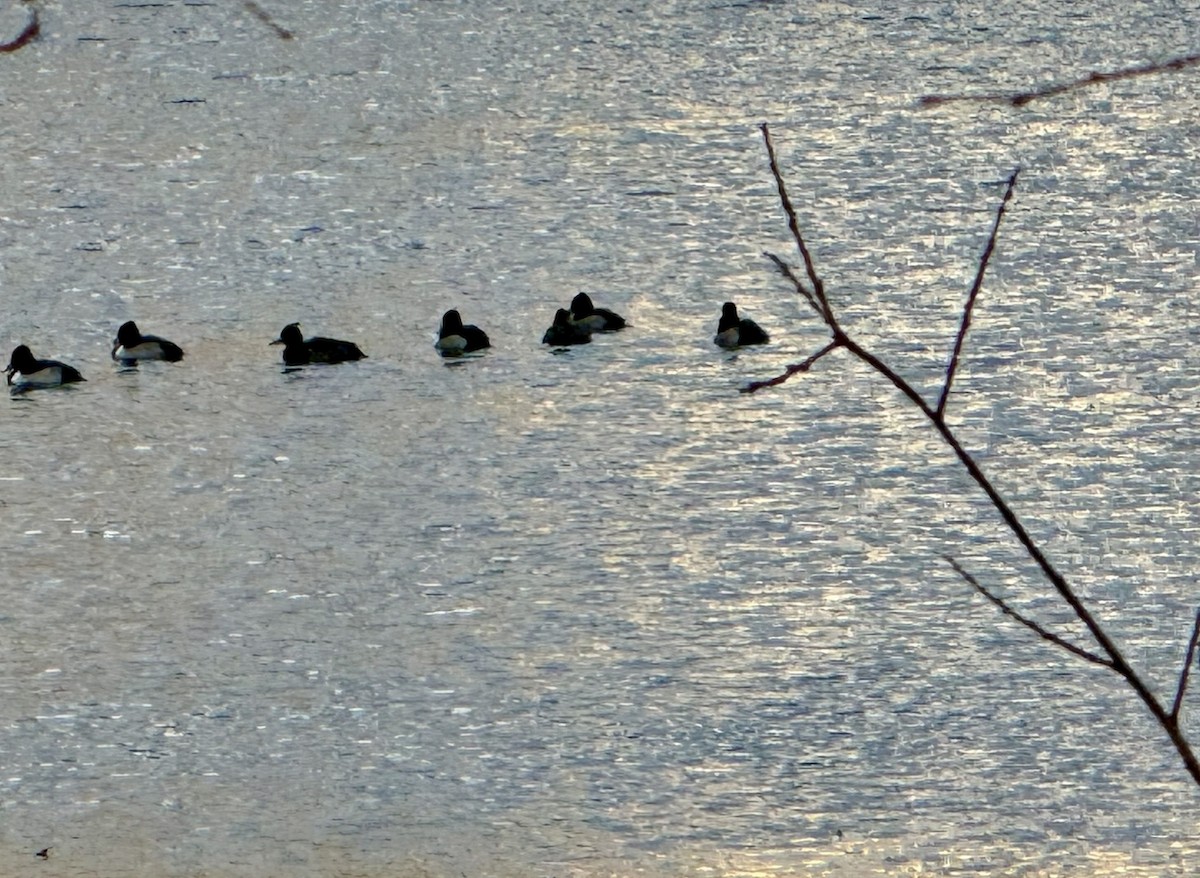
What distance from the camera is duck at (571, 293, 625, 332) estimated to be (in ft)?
16.0

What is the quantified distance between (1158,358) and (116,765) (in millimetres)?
2770

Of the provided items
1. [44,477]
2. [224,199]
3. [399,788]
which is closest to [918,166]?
[224,199]

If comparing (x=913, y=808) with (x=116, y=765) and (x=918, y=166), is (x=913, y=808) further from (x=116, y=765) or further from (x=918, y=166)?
(x=918, y=166)

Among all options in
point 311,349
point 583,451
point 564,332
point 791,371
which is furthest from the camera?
point 564,332

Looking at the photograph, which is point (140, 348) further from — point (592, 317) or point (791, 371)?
point (791, 371)

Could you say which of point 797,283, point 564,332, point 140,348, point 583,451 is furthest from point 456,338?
point 797,283

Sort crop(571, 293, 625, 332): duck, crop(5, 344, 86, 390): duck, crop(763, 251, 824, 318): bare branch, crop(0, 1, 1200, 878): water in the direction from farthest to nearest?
crop(571, 293, 625, 332): duck
crop(5, 344, 86, 390): duck
crop(0, 1, 1200, 878): water
crop(763, 251, 824, 318): bare branch

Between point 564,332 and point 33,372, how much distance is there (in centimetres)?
134

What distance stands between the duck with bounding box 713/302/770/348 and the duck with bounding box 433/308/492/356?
0.60 metres

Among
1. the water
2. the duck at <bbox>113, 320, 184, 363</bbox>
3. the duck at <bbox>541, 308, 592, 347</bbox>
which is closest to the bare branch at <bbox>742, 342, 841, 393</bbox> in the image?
the water

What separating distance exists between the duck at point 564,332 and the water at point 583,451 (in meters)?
0.07

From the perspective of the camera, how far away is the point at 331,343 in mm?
4820

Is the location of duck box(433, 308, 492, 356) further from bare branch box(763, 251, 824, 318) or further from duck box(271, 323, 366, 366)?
bare branch box(763, 251, 824, 318)

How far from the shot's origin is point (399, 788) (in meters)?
3.15
